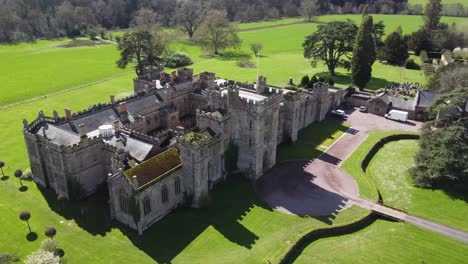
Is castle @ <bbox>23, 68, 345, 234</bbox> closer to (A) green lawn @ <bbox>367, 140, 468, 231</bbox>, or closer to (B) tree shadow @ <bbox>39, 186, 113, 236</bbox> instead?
(B) tree shadow @ <bbox>39, 186, 113, 236</bbox>

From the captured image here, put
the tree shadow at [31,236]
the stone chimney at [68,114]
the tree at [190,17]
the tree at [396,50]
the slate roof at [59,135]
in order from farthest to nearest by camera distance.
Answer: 1. the tree at [190,17]
2. the tree at [396,50]
3. the stone chimney at [68,114]
4. the slate roof at [59,135]
5. the tree shadow at [31,236]

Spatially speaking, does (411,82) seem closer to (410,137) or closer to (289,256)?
(410,137)

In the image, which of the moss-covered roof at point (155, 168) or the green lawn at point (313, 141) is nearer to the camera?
the moss-covered roof at point (155, 168)

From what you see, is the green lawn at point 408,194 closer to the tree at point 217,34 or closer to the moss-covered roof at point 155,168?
the moss-covered roof at point 155,168

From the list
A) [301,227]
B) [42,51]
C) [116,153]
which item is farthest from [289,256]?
[42,51]

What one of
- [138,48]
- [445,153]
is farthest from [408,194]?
[138,48]

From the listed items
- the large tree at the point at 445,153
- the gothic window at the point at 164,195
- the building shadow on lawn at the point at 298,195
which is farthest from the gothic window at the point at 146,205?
the large tree at the point at 445,153
